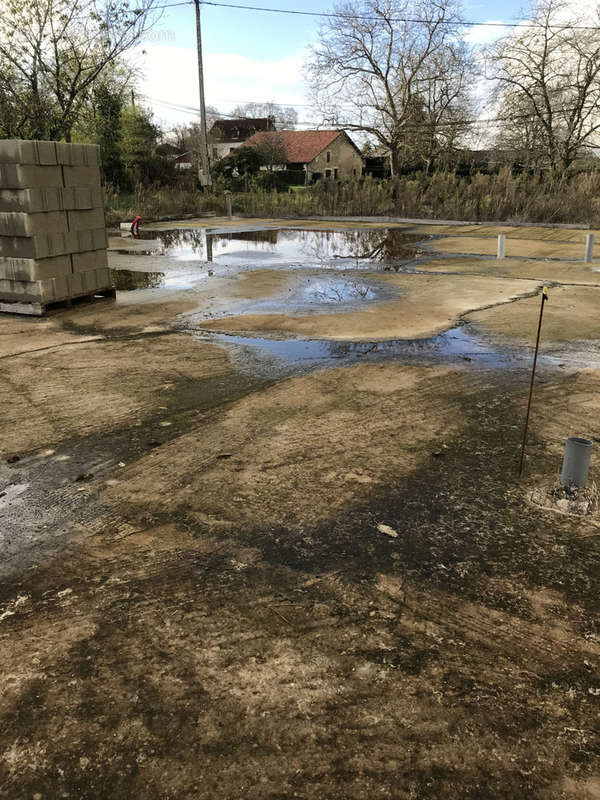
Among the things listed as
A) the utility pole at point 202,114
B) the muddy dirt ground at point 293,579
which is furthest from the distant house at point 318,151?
the muddy dirt ground at point 293,579

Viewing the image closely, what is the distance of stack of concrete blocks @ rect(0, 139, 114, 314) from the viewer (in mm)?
8492

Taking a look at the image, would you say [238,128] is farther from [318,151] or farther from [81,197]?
[81,197]

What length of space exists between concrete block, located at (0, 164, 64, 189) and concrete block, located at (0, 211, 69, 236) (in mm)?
361

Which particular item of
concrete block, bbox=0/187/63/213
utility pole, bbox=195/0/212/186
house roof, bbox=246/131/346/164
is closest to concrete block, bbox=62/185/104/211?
concrete block, bbox=0/187/63/213

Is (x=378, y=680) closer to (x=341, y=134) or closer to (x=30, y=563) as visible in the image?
(x=30, y=563)

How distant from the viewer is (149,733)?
2.24 metres

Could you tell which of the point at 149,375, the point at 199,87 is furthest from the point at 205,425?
the point at 199,87

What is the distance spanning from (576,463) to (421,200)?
2420 centimetres

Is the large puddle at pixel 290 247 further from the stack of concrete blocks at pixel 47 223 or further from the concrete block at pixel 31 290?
the concrete block at pixel 31 290

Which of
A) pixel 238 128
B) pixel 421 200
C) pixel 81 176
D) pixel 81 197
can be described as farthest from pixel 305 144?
pixel 81 197

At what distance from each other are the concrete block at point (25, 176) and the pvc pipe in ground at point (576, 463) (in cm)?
782

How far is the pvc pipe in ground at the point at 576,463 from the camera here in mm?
3748

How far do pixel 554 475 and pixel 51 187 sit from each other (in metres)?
7.89

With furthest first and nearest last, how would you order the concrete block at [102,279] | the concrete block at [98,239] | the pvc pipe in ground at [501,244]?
the pvc pipe in ground at [501,244] → the concrete block at [102,279] → the concrete block at [98,239]
